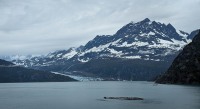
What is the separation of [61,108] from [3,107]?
81.8 feet

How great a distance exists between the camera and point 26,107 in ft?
500

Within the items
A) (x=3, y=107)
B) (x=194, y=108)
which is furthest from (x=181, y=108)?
(x=3, y=107)

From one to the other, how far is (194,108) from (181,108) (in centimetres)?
495

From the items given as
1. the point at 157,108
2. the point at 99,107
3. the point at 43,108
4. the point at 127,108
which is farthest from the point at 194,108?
the point at 43,108

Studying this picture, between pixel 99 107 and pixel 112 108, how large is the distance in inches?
260

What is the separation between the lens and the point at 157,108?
142m

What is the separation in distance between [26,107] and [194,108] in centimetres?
6695

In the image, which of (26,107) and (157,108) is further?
(26,107)

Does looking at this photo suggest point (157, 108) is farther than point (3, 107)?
No

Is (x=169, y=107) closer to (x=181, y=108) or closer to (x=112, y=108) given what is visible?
(x=181, y=108)

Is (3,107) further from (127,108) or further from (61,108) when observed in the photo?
(127,108)

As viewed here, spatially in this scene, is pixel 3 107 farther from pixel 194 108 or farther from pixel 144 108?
pixel 194 108

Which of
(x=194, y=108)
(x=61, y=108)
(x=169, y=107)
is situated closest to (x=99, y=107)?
(x=61, y=108)

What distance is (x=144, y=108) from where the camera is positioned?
143000 millimetres
